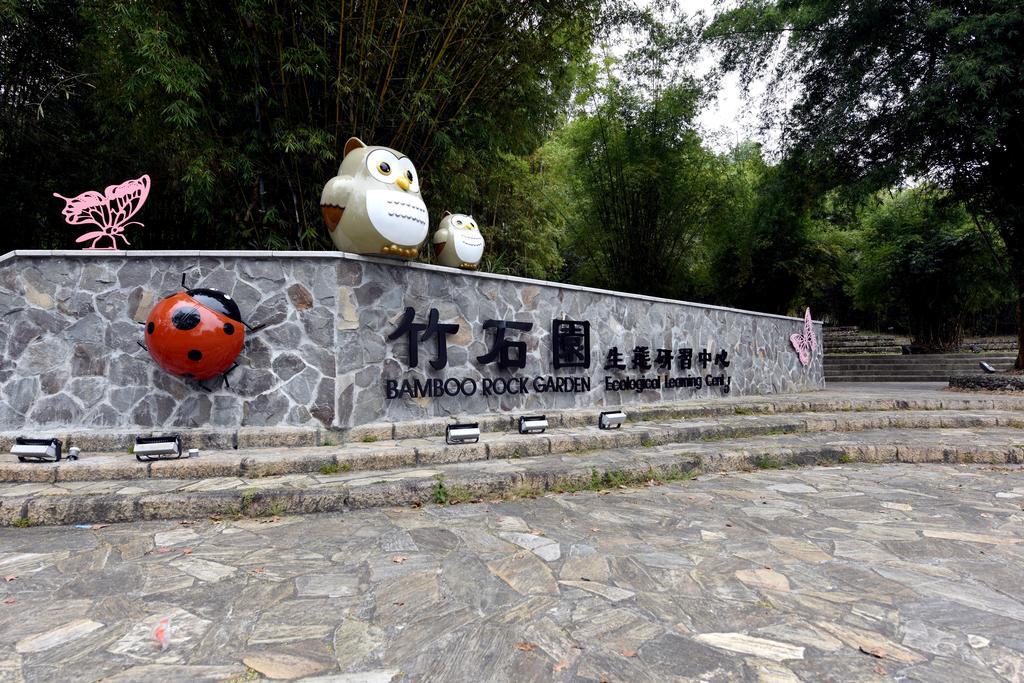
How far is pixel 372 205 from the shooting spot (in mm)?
5129

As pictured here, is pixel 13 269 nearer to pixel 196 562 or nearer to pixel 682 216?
pixel 196 562

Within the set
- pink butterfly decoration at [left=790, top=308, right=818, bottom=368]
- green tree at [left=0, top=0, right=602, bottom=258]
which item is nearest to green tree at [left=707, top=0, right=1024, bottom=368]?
pink butterfly decoration at [left=790, top=308, right=818, bottom=368]

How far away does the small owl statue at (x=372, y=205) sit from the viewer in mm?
5160

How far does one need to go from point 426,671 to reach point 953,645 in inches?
73.4

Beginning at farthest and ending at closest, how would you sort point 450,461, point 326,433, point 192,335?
point 326,433
point 450,461
point 192,335

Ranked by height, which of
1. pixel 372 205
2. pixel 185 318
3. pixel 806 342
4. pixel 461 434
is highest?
pixel 372 205

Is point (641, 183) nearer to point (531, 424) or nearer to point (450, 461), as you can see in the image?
point (531, 424)

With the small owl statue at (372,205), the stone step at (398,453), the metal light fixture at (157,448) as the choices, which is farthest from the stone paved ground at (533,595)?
the small owl statue at (372,205)

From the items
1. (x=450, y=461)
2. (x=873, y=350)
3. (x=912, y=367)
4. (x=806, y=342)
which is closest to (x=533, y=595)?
(x=450, y=461)

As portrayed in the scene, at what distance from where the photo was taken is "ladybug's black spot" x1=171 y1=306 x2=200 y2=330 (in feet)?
14.9

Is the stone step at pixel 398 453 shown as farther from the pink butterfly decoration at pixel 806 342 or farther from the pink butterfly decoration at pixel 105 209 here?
the pink butterfly decoration at pixel 806 342

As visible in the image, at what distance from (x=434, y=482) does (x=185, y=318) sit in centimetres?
249

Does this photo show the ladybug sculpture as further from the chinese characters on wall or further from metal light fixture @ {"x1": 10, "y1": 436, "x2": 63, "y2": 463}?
the chinese characters on wall

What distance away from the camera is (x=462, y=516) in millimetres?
3598
